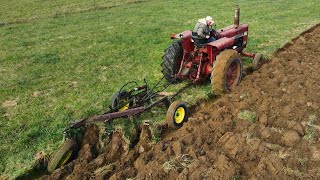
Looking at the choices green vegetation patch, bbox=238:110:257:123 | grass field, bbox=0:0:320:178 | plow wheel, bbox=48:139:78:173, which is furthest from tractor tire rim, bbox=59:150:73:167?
green vegetation patch, bbox=238:110:257:123

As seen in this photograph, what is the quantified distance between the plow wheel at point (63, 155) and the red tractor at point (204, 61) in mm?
2900

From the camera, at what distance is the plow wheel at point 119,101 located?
6.45 m

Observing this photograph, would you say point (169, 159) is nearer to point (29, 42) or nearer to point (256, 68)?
point (256, 68)

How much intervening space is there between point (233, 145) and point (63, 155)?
8.93ft

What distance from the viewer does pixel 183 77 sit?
25.7 feet

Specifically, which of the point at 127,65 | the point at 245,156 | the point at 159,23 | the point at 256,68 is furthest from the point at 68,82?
the point at 159,23

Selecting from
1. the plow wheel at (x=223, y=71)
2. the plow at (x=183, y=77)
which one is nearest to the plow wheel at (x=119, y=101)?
the plow at (x=183, y=77)

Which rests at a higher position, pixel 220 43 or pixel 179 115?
pixel 220 43

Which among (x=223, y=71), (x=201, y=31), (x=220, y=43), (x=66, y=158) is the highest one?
(x=201, y=31)

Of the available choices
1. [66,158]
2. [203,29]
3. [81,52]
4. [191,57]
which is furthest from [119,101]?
[81,52]

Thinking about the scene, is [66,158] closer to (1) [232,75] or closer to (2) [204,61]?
(2) [204,61]

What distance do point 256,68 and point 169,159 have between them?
4590 millimetres

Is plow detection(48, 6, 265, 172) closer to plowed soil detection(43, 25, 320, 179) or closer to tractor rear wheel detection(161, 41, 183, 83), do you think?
tractor rear wheel detection(161, 41, 183, 83)

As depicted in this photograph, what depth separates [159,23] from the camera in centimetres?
1683
